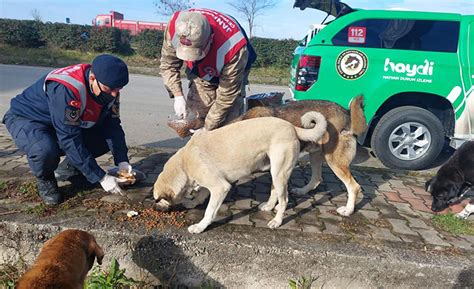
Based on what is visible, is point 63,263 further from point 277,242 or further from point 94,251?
point 277,242

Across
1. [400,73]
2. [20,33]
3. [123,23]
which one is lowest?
[400,73]

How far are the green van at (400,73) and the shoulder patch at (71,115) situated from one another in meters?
3.42

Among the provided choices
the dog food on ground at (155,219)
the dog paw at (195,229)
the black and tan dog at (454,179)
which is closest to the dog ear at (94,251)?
the dog food on ground at (155,219)

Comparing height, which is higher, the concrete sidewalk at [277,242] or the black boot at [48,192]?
the black boot at [48,192]

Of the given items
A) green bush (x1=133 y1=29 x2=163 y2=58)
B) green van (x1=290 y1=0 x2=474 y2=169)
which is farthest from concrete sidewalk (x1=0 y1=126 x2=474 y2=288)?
green bush (x1=133 y1=29 x2=163 y2=58)

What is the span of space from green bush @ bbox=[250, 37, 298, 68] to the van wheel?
1493 cm

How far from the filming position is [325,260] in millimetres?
2951

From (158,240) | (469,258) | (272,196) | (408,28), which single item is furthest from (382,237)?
(408,28)

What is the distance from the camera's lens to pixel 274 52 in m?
20.1

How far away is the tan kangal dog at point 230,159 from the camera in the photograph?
130 inches

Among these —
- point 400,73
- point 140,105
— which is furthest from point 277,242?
point 140,105

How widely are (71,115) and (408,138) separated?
475cm

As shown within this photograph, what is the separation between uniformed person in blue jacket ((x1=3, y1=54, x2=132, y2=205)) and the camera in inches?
128

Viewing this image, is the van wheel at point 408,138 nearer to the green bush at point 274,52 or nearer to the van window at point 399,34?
the van window at point 399,34
